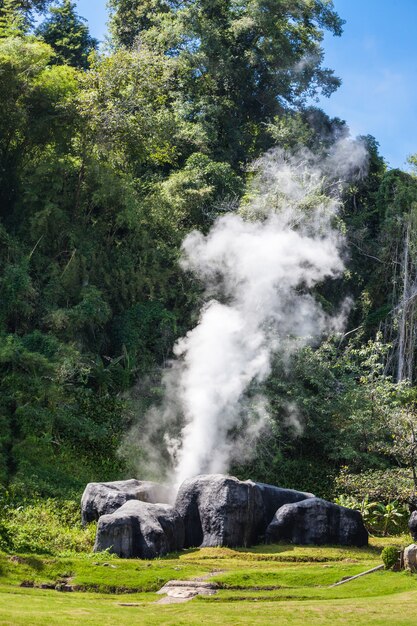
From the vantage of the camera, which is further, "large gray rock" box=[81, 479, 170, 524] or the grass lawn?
"large gray rock" box=[81, 479, 170, 524]

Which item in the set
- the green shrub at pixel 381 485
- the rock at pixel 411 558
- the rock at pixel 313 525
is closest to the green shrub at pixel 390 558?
the rock at pixel 411 558

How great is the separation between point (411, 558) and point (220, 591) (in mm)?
3807

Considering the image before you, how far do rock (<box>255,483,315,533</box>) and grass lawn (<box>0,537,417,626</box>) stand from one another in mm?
2204

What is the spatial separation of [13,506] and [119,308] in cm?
1080

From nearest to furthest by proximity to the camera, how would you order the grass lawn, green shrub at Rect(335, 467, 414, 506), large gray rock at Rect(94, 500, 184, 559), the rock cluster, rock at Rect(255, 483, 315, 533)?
the grass lawn, large gray rock at Rect(94, 500, 184, 559), the rock cluster, rock at Rect(255, 483, 315, 533), green shrub at Rect(335, 467, 414, 506)

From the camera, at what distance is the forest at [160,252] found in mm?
27078

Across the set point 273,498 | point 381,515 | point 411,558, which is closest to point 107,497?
point 273,498

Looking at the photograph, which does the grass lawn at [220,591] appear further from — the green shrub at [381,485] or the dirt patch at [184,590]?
the green shrub at [381,485]

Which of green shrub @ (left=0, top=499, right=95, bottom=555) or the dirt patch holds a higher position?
green shrub @ (left=0, top=499, right=95, bottom=555)

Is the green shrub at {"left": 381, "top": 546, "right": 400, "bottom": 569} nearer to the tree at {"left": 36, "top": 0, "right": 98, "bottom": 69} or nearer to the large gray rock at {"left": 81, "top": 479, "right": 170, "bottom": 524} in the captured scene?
the large gray rock at {"left": 81, "top": 479, "right": 170, "bottom": 524}

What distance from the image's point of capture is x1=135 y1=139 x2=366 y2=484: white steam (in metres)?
27.5

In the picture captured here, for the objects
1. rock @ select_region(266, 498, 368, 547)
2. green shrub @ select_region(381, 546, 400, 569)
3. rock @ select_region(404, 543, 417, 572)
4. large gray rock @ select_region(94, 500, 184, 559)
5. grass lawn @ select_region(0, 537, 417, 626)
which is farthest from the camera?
rock @ select_region(266, 498, 368, 547)

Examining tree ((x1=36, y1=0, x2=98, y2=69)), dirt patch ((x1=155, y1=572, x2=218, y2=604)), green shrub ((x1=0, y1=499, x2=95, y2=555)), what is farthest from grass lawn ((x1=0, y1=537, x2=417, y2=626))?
tree ((x1=36, y1=0, x2=98, y2=69))

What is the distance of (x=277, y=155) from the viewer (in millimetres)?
36031
